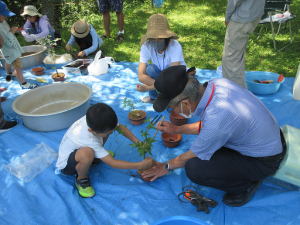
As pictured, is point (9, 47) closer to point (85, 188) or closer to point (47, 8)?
point (85, 188)

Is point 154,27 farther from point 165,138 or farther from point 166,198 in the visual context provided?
point 166,198

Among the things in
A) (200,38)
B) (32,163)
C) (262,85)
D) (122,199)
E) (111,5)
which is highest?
(111,5)

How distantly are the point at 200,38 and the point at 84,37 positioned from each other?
313cm

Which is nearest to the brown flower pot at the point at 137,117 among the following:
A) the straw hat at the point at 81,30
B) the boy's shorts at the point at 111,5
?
the straw hat at the point at 81,30

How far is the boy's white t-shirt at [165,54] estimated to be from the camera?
9.61ft

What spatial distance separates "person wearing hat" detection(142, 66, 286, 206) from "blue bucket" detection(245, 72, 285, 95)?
1.75 meters

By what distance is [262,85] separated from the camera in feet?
10.4

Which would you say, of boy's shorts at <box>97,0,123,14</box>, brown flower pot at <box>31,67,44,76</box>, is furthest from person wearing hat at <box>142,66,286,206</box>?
boy's shorts at <box>97,0,123,14</box>

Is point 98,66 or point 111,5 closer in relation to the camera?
point 98,66

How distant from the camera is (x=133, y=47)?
18.7ft

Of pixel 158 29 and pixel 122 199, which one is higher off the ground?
pixel 158 29

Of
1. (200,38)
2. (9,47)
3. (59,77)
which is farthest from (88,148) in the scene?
(200,38)

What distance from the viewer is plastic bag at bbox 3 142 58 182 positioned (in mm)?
2184

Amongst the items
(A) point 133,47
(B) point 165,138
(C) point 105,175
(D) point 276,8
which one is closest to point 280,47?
(D) point 276,8
